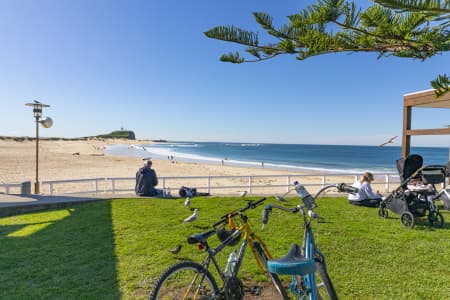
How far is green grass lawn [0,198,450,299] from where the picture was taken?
296cm

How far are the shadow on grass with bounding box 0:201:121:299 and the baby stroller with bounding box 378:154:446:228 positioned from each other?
5.52 m

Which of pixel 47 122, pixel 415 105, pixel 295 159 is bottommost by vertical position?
pixel 295 159

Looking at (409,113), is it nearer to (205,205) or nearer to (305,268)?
(205,205)

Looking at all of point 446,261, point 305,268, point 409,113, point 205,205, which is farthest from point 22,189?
point 409,113

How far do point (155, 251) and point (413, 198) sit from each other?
17.3 ft

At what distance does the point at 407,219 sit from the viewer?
5.22m

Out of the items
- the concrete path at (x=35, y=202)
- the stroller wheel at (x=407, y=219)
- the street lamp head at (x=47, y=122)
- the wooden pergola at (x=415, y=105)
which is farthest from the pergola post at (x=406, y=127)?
the street lamp head at (x=47, y=122)

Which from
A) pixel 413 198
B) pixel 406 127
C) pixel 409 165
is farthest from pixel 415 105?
pixel 413 198

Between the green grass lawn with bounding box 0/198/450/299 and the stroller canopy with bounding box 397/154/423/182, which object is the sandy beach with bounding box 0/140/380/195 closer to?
the stroller canopy with bounding box 397/154/423/182

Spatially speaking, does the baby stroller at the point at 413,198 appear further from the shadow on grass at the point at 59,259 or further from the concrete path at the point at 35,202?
the concrete path at the point at 35,202

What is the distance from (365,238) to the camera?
452 cm

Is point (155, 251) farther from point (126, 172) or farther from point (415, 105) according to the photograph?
point (126, 172)

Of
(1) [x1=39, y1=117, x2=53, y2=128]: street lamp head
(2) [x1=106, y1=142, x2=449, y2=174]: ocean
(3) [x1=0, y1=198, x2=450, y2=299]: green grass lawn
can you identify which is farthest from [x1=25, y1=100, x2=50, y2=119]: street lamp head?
(2) [x1=106, y1=142, x2=449, y2=174]: ocean

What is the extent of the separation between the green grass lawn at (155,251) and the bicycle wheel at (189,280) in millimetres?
985
